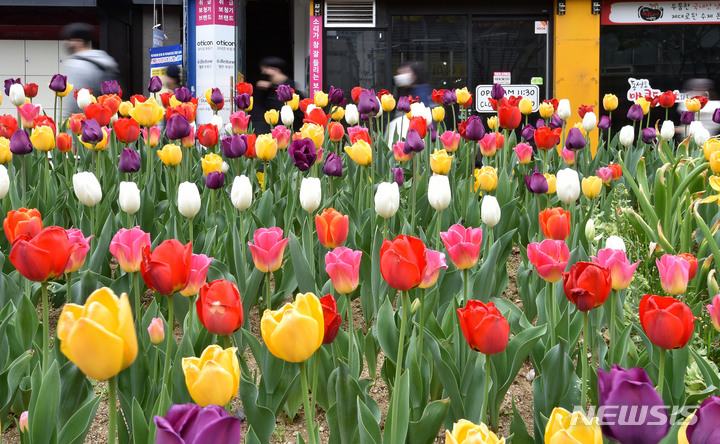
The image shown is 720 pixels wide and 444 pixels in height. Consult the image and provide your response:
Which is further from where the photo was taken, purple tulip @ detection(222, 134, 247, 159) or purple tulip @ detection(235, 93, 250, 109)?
purple tulip @ detection(235, 93, 250, 109)

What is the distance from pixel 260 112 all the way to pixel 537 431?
6130 millimetres

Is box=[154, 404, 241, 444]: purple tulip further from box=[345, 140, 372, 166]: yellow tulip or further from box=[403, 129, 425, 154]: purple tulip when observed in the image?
box=[403, 129, 425, 154]: purple tulip

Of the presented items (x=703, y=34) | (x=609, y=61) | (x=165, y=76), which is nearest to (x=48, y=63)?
(x=165, y=76)

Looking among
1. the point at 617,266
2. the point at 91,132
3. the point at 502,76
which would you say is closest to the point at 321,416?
the point at 617,266

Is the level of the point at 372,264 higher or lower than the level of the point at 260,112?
lower

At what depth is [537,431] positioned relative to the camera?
1363 mm

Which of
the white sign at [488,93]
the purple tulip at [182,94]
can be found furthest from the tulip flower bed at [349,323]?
the white sign at [488,93]

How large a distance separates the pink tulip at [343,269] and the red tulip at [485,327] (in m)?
0.30

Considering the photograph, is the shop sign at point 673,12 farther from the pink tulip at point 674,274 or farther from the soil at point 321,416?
the pink tulip at point 674,274

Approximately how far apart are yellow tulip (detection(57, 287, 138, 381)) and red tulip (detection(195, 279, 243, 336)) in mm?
333

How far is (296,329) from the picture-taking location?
934 millimetres

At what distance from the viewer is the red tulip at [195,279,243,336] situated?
1.14m

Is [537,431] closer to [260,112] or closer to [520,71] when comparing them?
[260,112]

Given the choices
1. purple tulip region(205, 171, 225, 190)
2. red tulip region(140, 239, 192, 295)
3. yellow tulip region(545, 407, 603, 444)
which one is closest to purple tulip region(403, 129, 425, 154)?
purple tulip region(205, 171, 225, 190)
